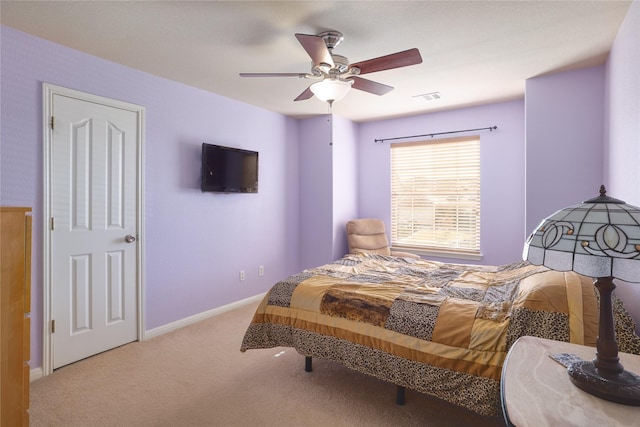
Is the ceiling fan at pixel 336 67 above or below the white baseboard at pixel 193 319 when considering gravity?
above

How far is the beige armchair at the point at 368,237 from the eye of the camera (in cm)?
457

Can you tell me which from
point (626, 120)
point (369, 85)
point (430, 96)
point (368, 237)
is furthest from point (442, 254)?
point (369, 85)

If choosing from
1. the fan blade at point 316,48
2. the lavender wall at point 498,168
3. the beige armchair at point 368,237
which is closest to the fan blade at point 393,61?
the fan blade at point 316,48

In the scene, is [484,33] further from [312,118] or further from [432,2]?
[312,118]

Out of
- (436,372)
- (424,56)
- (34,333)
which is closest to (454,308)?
(436,372)

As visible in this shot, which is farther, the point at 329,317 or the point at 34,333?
the point at 34,333

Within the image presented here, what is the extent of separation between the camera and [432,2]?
2020 mm

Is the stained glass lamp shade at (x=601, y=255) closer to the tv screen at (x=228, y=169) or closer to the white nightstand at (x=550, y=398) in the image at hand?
the white nightstand at (x=550, y=398)

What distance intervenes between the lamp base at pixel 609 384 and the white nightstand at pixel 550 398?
0.02 metres

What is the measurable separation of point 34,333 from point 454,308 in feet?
9.60

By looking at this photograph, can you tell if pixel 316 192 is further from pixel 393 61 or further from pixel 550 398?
pixel 550 398

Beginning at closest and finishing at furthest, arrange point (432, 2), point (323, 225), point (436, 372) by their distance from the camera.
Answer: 1. point (436, 372)
2. point (432, 2)
3. point (323, 225)

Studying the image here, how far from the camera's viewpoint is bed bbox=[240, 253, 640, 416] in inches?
65.6

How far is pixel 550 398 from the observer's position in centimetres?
102
